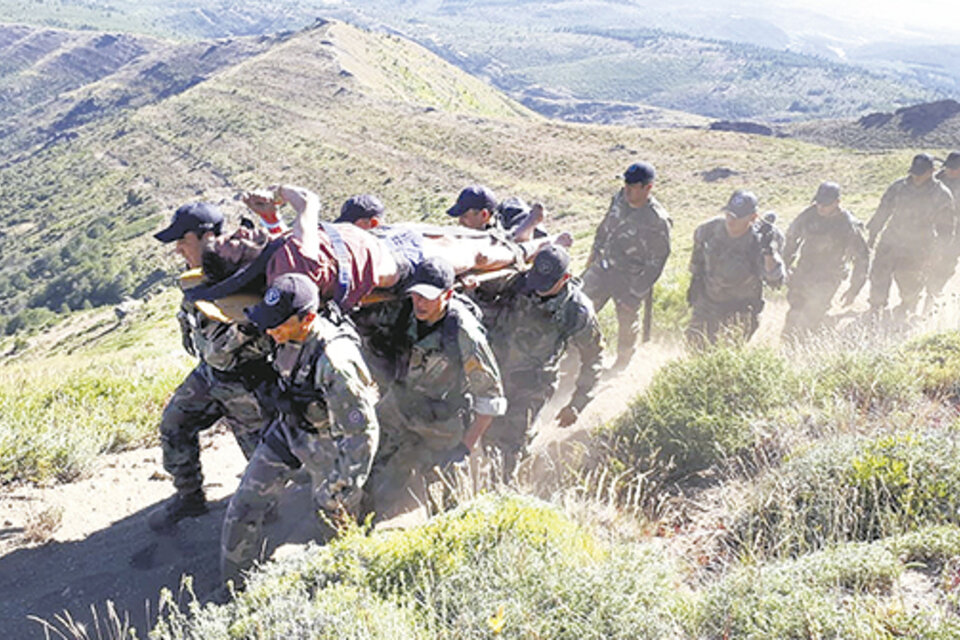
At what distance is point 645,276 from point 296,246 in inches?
190

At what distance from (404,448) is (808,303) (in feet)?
21.4

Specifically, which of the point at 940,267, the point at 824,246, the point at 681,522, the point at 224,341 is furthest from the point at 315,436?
the point at 940,267

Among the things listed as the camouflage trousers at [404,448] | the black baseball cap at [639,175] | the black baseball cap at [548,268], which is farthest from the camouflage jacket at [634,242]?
the camouflage trousers at [404,448]

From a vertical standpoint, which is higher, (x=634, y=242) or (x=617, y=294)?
(x=634, y=242)

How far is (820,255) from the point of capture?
8773 millimetres

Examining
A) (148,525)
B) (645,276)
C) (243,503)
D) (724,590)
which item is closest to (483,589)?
(724,590)

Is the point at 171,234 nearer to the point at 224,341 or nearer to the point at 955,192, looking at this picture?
the point at 224,341

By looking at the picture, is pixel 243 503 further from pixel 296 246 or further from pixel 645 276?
pixel 645 276

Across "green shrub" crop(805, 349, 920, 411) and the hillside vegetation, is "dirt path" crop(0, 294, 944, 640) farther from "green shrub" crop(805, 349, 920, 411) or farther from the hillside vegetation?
"green shrub" crop(805, 349, 920, 411)

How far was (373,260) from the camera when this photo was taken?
4.19m

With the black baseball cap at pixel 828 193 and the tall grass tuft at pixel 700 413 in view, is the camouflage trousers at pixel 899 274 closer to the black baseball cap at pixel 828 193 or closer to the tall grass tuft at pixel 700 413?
the black baseball cap at pixel 828 193

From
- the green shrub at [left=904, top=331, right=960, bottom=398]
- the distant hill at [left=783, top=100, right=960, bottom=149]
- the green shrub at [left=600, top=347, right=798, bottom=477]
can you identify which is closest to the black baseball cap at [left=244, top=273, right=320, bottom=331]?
the green shrub at [left=600, top=347, right=798, bottom=477]

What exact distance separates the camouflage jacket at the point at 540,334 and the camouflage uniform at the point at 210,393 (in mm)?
1882

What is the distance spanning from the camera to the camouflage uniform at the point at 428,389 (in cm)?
434
